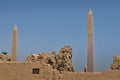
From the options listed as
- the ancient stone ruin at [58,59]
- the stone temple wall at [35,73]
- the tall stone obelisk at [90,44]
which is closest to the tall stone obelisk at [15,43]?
the ancient stone ruin at [58,59]

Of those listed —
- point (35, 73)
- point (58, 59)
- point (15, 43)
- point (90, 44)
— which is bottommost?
point (35, 73)

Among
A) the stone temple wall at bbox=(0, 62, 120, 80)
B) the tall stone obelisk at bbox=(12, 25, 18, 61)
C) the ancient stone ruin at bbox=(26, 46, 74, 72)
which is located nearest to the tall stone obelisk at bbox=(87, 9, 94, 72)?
the ancient stone ruin at bbox=(26, 46, 74, 72)

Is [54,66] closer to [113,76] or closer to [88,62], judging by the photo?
[88,62]

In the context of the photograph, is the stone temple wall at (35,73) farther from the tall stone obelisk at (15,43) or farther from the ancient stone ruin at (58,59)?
the tall stone obelisk at (15,43)

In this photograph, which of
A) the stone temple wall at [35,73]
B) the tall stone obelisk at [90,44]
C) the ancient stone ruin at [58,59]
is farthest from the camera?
the tall stone obelisk at [90,44]

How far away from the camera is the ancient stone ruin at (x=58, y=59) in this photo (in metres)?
21.7

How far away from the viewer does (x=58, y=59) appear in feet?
72.2

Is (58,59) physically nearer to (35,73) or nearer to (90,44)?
(35,73)

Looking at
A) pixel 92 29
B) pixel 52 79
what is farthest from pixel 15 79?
pixel 92 29

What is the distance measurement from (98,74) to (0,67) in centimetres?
661

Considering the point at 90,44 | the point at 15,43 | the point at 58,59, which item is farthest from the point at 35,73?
the point at 15,43

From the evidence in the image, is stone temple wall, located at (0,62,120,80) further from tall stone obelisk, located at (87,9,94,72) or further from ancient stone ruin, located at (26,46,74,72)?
tall stone obelisk, located at (87,9,94,72)

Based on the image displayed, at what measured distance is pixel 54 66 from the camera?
2159 centimetres

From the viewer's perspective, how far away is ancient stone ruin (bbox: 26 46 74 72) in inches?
854
